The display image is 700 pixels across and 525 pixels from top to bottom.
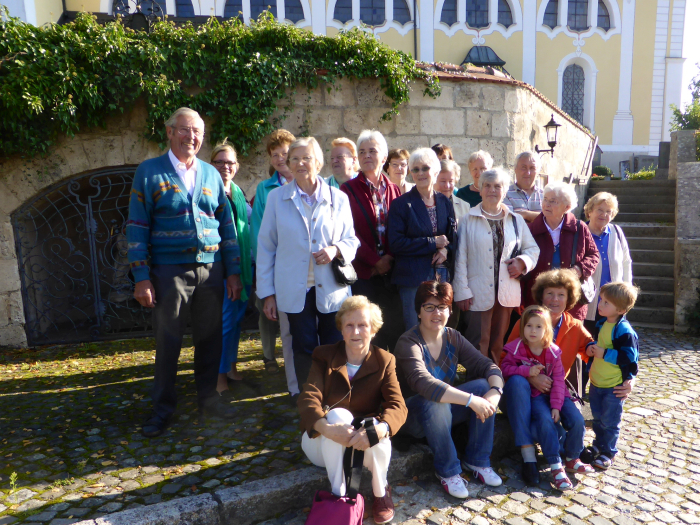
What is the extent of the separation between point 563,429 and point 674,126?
13.8 m

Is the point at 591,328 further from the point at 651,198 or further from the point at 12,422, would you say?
the point at 651,198

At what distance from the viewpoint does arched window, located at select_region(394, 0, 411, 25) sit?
20.6 meters

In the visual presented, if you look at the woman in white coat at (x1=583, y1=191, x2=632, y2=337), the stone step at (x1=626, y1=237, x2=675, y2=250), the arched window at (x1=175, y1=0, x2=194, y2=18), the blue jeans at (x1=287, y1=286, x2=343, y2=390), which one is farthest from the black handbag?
the arched window at (x1=175, y1=0, x2=194, y2=18)

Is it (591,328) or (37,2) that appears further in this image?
(37,2)

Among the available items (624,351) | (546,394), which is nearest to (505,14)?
(624,351)

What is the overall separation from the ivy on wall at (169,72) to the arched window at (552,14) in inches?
758

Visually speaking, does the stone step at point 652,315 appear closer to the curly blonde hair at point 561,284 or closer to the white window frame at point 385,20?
the curly blonde hair at point 561,284

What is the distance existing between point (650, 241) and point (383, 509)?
7736mm

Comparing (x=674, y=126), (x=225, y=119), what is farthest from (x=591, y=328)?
(x=674, y=126)

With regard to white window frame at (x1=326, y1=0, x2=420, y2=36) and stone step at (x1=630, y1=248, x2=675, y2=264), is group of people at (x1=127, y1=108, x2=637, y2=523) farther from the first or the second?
white window frame at (x1=326, y1=0, x2=420, y2=36)

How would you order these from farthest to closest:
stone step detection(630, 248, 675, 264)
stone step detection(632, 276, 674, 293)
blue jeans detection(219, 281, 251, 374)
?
stone step detection(630, 248, 675, 264), stone step detection(632, 276, 674, 293), blue jeans detection(219, 281, 251, 374)

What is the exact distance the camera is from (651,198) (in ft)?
34.0

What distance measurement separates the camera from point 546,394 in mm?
3123

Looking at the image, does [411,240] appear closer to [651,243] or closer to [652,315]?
[652,315]
